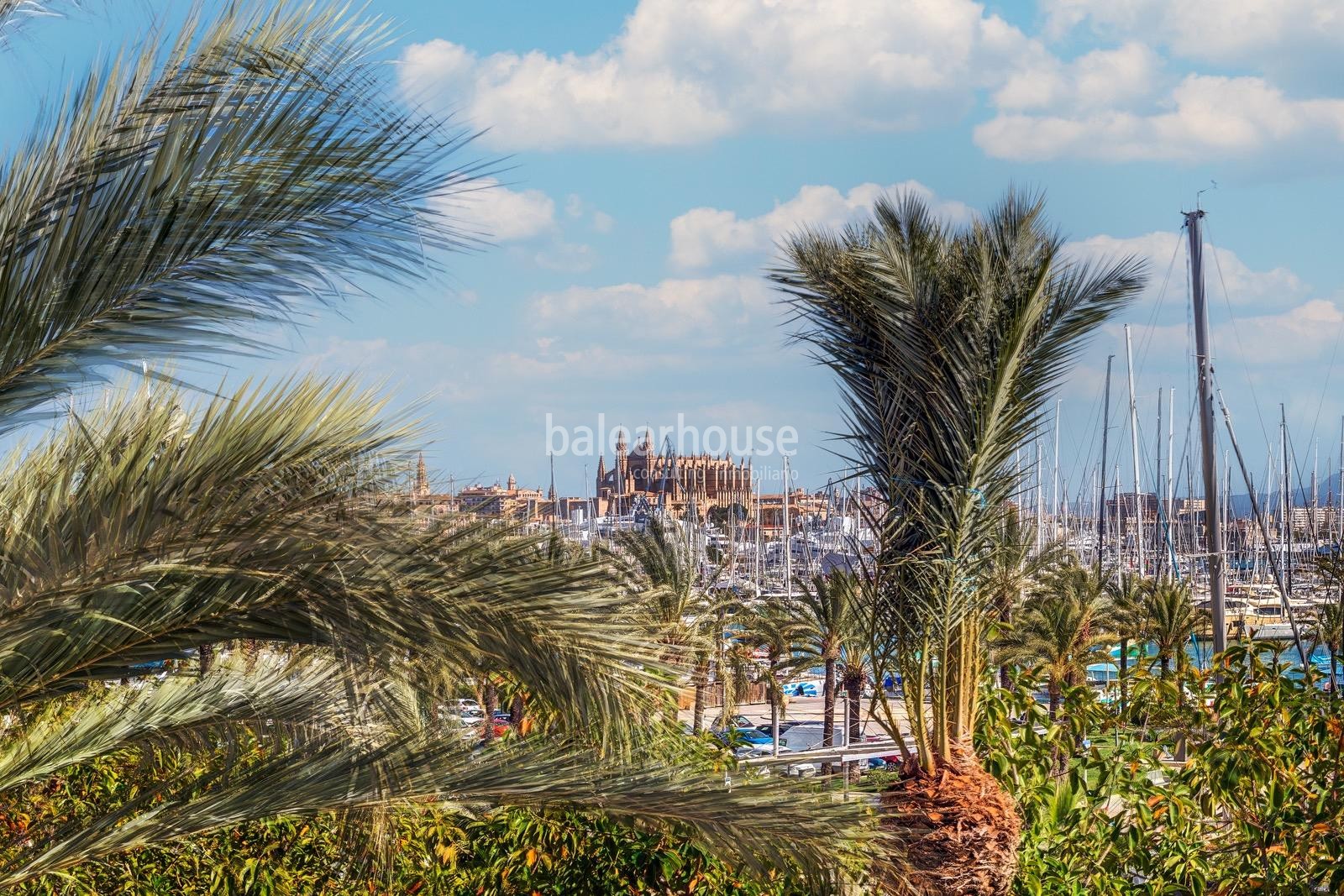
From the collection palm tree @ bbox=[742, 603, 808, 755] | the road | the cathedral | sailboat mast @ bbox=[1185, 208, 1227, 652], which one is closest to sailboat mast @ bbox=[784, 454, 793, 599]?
the road

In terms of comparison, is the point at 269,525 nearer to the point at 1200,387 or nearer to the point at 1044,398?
the point at 1044,398

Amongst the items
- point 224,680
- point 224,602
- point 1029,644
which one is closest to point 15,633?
point 224,602

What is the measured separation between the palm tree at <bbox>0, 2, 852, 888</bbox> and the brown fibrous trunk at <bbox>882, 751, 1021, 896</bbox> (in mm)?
2008

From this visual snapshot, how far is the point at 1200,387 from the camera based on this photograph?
14977 millimetres

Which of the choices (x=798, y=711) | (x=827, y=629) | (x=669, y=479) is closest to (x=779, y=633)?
(x=827, y=629)

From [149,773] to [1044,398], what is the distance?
4244mm

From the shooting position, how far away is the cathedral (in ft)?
283

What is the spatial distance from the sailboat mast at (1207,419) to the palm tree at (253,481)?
528 inches

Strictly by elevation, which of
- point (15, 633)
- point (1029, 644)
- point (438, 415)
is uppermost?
point (438, 415)

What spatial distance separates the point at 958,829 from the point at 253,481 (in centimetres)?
342

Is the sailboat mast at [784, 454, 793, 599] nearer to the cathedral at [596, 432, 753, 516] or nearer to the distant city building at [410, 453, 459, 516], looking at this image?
the cathedral at [596, 432, 753, 516]

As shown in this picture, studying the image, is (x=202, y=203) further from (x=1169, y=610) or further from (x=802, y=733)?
(x=802, y=733)

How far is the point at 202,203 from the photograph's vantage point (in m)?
2.61

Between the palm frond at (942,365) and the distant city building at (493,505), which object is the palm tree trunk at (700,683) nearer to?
the distant city building at (493,505)
